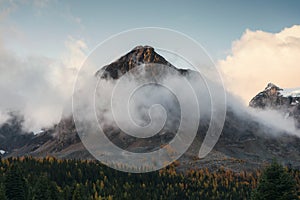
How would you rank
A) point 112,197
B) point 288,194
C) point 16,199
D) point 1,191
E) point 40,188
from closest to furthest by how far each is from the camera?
1. point 288,194
2. point 1,191
3. point 16,199
4. point 40,188
5. point 112,197

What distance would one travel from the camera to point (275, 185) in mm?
28562

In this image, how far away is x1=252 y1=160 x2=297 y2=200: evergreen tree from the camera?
28.3m

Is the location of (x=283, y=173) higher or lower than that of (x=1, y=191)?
lower

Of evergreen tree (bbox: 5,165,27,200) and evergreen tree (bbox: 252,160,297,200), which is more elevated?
evergreen tree (bbox: 5,165,27,200)

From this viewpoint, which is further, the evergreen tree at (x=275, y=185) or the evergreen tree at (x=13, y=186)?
the evergreen tree at (x=13, y=186)

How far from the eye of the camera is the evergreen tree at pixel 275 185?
2834 centimetres

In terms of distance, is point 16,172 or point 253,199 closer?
point 253,199

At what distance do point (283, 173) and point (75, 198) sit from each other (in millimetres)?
71468

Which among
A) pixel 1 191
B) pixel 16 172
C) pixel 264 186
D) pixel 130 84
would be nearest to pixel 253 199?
pixel 264 186

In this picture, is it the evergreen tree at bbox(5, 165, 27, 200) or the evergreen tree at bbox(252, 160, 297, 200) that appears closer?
the evergreen tree at bbox(252, 160, 297, 200)

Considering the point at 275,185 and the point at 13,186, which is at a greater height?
the point at 13,186

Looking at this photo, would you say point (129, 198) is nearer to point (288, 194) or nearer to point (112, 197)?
point (112, 197)

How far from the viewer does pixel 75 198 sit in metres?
90.9

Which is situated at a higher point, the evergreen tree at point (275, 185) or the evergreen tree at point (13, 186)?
the evergreen tree at point (13, 186)
